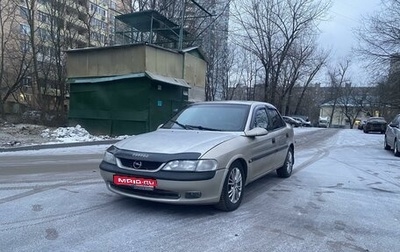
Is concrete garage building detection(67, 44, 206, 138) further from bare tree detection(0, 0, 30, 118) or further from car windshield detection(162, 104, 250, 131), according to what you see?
bare tree detection(0, 0, 30, 118)

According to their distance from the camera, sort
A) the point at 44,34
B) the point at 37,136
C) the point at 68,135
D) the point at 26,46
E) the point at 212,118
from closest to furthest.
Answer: the point at 212,118
the point at 37,136
the point at 68,135
the point at 26,46
the point at 44,34

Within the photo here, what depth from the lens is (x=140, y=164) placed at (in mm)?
4562

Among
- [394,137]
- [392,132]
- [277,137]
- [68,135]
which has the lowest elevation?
[68,135]

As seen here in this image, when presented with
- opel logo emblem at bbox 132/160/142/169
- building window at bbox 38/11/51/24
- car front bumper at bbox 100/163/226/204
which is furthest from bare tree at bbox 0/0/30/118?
car front bumper at bbox 100/163/226/204

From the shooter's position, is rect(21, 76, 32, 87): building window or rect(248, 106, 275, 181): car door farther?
rect(21, 76, 32, 87): building window

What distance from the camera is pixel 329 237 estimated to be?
4.15 meters

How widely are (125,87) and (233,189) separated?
37.8ft

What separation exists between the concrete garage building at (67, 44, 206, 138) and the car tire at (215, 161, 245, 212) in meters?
10.4

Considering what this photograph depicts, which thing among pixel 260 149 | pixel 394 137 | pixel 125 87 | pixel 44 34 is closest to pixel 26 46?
pixel 44 34

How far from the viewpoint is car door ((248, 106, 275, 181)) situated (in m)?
5.59

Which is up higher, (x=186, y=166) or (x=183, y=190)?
(x=186, y=166)

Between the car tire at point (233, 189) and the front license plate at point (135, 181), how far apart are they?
3.16 feet

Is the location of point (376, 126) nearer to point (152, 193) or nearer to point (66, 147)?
point (66, 147)

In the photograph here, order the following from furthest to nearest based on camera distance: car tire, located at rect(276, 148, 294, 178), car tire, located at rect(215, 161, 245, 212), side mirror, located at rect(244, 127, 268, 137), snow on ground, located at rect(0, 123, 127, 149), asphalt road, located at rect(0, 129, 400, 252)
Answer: snow on ground, located at rect(0, 123, 127, 149) < car tire, located at rect(276, 148, 294, 178) < side mirror, located at rect(244, 127, 268, 137) < car tire, located at rect(215, 161, 245, 212) < asphalt road, located at rect(0, 129, 400, 252)
